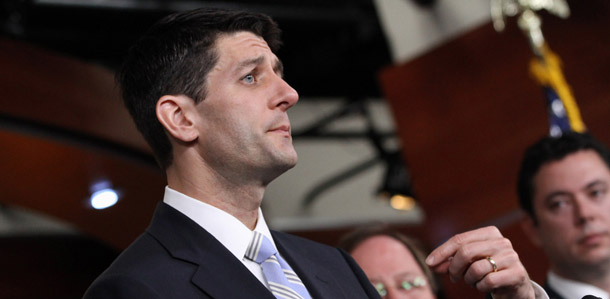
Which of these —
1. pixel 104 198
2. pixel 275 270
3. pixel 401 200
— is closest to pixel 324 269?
pixel 275 270

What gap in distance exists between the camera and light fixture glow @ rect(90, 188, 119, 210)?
15.9ft

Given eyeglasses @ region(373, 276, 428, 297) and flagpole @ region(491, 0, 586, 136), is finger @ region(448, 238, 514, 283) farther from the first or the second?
flagpole @ region(491, 0, 586, 136)

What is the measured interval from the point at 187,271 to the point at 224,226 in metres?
0.13

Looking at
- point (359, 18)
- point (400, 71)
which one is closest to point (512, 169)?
point (400, 71)

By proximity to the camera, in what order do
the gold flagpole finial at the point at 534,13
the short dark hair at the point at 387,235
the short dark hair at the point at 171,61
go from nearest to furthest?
the short dark hair at the point at 171,61 < the short dark hair at the point at 387,235 < the gold flagpole finial at the point at 534,13

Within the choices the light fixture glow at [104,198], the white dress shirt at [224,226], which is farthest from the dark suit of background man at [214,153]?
the light fixture glow at [104,198]

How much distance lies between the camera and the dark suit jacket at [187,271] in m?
1.29

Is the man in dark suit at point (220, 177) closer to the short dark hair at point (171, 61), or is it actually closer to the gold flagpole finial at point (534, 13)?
the short dark hair at point (171, 61)

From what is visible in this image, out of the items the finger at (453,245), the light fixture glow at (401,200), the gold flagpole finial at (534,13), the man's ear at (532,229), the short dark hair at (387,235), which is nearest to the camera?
the finger at (453,245)

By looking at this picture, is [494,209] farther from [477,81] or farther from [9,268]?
[9,268]

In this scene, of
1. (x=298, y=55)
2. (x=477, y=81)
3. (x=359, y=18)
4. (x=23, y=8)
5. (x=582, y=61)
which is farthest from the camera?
(x=298, y=55)

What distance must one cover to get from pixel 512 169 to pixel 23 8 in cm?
293

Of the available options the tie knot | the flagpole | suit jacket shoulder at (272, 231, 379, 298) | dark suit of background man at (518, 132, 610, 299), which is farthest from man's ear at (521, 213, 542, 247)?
the tie knot

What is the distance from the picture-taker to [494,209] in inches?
133
